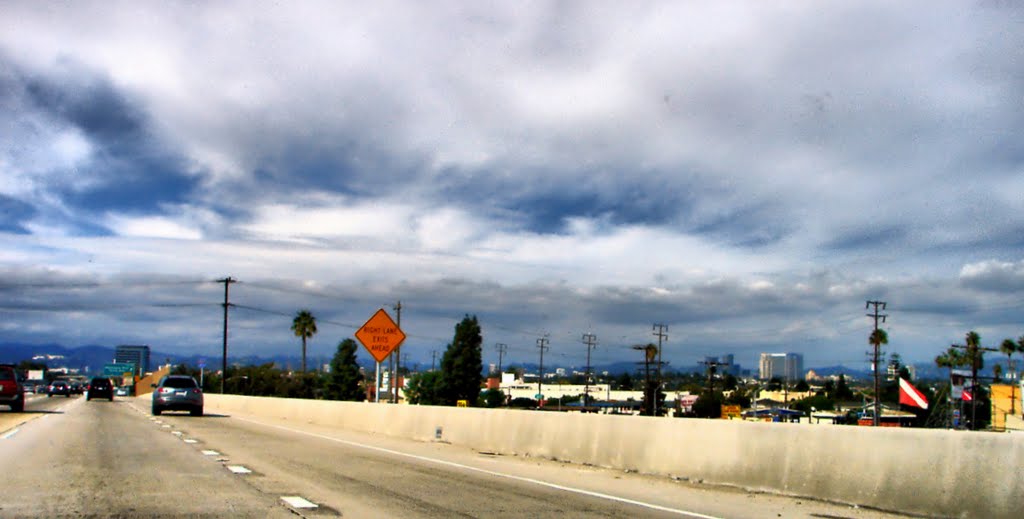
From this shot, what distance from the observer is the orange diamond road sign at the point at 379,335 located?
27078mm

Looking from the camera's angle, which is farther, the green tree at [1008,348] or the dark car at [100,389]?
the green tree at [1008,348]

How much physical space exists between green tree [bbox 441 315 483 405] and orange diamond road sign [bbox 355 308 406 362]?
85102 millimetres

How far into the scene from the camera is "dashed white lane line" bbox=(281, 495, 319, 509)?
10.2 metres

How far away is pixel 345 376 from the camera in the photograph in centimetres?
12794

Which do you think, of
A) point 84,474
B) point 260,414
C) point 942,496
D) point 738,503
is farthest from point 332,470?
Answer: point 260,414

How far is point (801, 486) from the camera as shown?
470 inches

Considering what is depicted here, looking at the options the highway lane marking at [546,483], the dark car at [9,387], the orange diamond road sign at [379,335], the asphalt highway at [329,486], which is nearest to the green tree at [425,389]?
the dark car at [9,387]

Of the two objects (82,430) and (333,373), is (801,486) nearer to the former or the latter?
(82,430)

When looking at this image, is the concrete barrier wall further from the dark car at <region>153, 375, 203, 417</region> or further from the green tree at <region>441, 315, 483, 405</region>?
the green tree at <region>441, 315, 483, 405</region>

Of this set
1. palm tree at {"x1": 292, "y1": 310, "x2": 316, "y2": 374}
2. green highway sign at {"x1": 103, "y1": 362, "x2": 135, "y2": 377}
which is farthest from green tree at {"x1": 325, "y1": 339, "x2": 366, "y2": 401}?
green highway sign at {"x1": 103, "y1": 362, "x2": 135, "y2": 377}

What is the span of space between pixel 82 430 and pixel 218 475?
47.3 ft

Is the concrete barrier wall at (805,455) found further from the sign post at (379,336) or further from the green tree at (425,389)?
the green tree at (425,389)

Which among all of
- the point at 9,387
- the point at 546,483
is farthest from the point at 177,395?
the point at 546,483

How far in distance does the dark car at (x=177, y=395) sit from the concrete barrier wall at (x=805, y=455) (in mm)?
20821
